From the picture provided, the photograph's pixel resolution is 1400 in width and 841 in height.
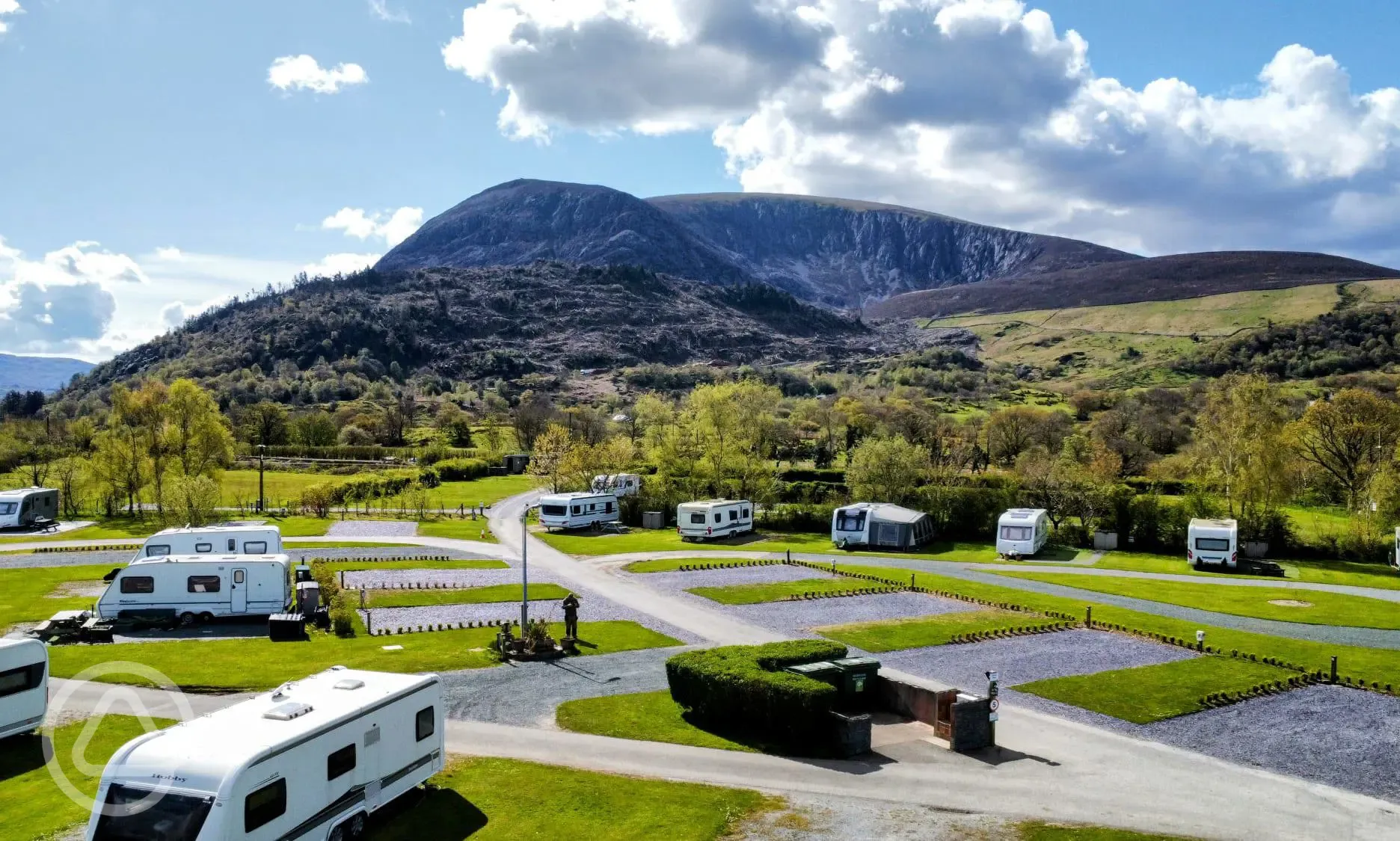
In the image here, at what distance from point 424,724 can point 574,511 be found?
4395cm

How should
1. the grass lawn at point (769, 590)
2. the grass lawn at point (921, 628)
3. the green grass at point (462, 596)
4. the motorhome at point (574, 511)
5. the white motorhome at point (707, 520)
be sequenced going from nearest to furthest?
the grass lawn at point (921, 628) < the green grass at point (462, 596) < the grass lawn at point (769, 590) < the white motorhome at point (707, 520) < the motorhome at point (574, 511)

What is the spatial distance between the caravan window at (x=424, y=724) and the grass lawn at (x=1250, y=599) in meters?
32.2

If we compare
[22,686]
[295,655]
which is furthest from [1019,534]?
[22,686]

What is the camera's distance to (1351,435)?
201 ft

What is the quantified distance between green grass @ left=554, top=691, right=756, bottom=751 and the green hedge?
53cm

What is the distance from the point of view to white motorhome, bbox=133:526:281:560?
3762 centimetres

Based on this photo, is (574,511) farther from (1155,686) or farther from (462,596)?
(1155,686)

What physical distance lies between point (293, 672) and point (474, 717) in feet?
21.4

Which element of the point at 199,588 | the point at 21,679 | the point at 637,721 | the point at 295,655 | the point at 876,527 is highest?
the point at 21,679

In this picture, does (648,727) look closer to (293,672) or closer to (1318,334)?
(293,672)

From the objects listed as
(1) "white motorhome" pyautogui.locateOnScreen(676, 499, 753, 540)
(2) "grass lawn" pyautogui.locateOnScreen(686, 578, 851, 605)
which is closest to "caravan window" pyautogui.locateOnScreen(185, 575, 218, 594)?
(2) "grass lawn" pyautogui.locateOnScreen(686, 578, 851, 605)

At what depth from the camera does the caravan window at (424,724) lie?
15891 millimetres

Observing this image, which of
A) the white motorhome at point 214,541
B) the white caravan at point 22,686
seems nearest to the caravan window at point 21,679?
the white caravan at point 22,686

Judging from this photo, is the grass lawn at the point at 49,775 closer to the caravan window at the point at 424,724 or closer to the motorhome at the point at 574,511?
the caravan window at the point at 424,724
